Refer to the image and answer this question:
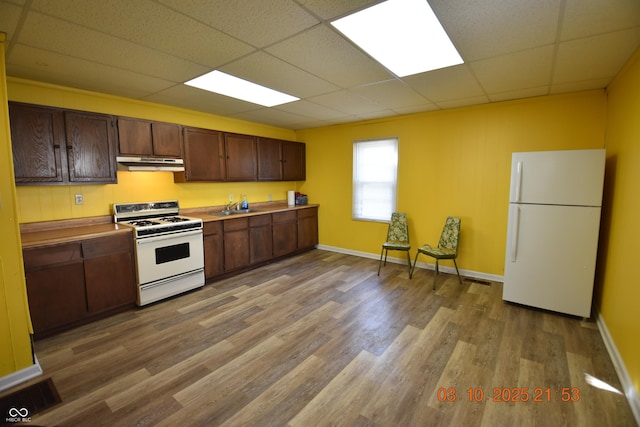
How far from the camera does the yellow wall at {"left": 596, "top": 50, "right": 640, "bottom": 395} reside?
205 centimetres

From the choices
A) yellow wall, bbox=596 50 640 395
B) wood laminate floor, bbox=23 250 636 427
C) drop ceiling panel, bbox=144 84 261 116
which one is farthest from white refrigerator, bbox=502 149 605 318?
drop ceiling panel, bbox=144 84 261 116

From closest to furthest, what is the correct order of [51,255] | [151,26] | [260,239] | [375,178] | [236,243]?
1. [151,26]
2. [51,255]
3. [236,243]
4. [260,239]
5. [375,178]

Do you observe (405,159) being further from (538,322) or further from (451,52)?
(538,322)

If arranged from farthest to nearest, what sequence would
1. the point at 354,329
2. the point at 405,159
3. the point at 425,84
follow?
the point at 405,159 → the point at 425,84 → the point at 354,329

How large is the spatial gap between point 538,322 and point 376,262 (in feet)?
7.90

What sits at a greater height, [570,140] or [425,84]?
[425,84]

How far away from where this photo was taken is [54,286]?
264 cm

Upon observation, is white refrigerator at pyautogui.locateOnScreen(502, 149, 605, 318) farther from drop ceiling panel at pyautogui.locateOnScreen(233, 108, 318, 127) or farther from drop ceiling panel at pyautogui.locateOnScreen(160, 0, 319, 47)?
drop ceiling panel at pyautogui.locateOnScreen(233, 108, 318, 127)

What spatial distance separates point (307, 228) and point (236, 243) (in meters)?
1.66

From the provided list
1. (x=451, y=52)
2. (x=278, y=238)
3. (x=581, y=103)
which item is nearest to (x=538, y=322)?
(x=581, y=103)

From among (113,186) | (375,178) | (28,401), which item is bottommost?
(28,401)

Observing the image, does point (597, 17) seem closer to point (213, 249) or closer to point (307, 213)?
point (213, 249)

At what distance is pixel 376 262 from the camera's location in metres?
4.95

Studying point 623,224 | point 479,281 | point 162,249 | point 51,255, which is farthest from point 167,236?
point 623,224
